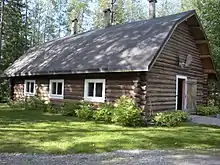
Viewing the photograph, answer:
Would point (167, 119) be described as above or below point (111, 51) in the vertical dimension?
below

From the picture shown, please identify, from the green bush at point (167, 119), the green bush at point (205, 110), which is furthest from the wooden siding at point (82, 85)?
the green bush at point (205, 110)

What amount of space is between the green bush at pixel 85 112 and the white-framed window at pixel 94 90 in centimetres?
63

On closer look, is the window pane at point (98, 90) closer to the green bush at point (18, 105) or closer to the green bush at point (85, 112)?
the green bush at point (85, 112)

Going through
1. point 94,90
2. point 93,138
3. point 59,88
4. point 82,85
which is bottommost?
point 93,138

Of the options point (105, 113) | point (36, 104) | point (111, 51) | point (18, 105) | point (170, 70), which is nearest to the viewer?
point (105, 113)

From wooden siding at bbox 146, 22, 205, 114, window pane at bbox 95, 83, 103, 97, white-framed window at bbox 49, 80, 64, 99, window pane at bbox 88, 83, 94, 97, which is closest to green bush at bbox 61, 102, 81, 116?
window pane at bbox 88, 83, 94, 97

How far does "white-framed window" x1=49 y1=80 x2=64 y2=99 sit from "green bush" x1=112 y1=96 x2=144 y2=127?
5672 mm

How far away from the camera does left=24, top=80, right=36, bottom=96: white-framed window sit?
20.9 metres

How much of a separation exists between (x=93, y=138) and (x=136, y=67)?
4416mm

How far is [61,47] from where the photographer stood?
2155cm

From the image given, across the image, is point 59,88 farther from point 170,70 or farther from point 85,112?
point 170,70

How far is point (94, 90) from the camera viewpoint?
15906 millimetres

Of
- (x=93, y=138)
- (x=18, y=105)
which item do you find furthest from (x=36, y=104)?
(x=93, y=138)

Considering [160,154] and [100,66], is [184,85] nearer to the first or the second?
[100,66]
